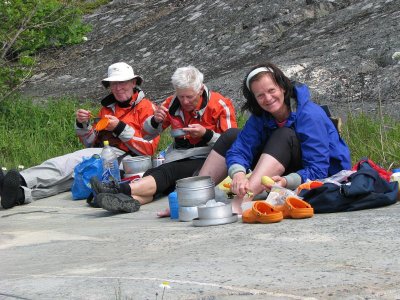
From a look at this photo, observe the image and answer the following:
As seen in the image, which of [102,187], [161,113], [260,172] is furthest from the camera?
[161,113]

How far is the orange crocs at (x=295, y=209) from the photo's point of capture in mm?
5648

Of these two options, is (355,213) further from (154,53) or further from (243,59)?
(154,53)

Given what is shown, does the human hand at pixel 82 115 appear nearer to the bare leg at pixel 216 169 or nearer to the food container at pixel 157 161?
the food container at pixel 157 161

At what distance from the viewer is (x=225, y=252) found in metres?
4.74

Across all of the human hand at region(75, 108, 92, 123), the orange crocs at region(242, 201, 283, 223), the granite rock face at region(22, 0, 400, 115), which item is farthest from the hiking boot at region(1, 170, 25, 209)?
the orange crocs at region(242, 201, 283, 223)

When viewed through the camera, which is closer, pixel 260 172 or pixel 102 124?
pixel 260 172

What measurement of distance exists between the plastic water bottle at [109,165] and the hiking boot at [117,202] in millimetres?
770

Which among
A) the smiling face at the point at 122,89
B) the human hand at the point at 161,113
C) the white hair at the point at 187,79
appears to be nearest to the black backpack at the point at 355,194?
the white hair at the point at 187,79

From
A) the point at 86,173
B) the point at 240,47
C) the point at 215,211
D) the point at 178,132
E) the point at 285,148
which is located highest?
the point at 240,47

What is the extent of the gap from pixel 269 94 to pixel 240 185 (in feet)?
2.11

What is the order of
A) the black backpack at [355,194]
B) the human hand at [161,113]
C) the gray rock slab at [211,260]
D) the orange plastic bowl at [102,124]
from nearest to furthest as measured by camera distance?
1. the gray rock slab at [211,260]
2. the black backpack at [355,194]
3. the human hand at [161,113]
4. the orange plastic bowl at [102,124]

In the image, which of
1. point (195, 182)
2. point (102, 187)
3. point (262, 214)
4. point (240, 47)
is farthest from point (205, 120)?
point (240, 47)

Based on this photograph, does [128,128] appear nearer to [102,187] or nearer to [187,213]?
[102,187]

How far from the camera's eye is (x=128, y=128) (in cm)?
845
